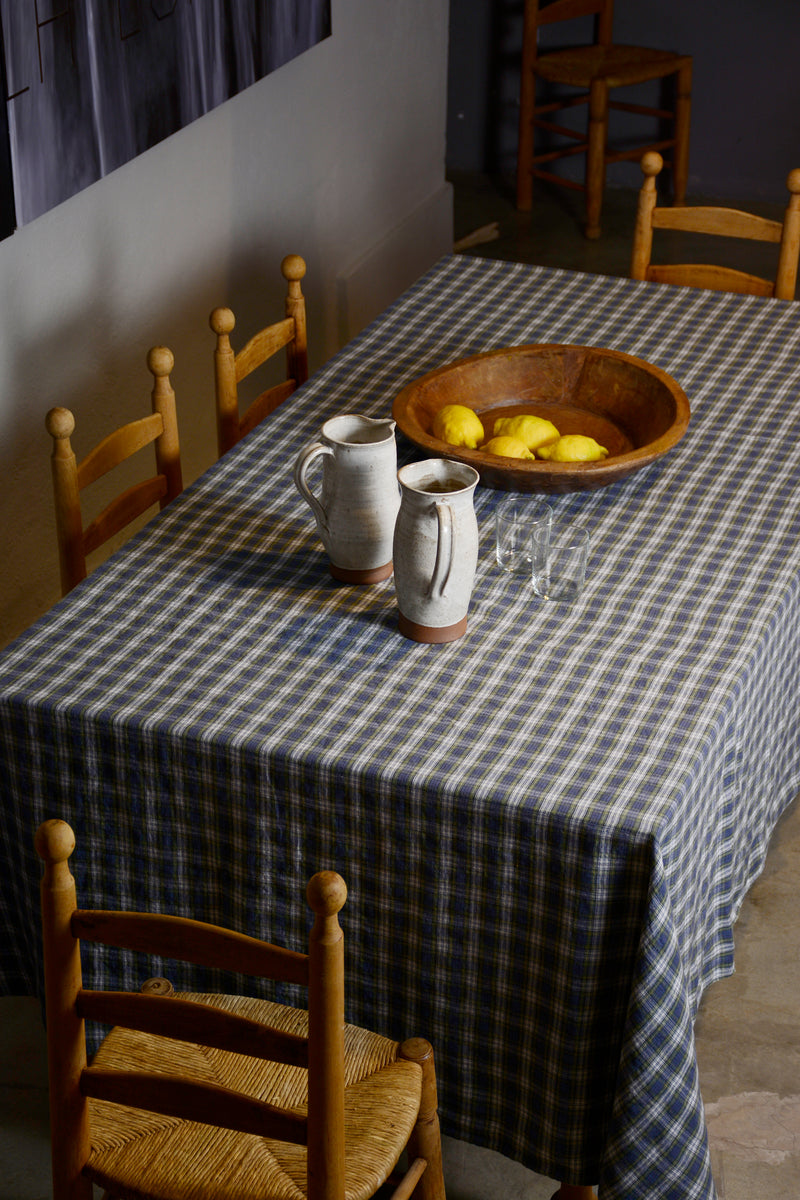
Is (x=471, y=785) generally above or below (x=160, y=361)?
below

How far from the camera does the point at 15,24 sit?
2568 mm

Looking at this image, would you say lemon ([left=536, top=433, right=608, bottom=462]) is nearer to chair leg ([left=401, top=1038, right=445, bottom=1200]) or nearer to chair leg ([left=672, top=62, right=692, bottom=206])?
chair leg ([left=401, top=1038, right=445, bottom=1200])

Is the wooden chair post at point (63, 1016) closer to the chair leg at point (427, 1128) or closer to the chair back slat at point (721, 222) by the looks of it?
the chair leg at point (427, 1128)

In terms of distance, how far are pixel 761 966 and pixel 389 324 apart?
53.4 inches

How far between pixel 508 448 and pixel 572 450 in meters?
0.10

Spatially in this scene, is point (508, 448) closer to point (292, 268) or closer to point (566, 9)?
point (292, 268)

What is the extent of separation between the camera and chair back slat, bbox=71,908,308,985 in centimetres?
127

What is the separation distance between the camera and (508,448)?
2217 millimetres

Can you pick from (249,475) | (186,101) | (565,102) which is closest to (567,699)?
(249,475)

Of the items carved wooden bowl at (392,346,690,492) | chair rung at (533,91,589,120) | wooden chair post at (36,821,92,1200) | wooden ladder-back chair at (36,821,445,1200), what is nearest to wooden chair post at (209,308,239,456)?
carved wooden bowl at (392,346,690,492)

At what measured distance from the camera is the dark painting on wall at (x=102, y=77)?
263cm

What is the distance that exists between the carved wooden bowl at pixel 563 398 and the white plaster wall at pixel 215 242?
2.90ft

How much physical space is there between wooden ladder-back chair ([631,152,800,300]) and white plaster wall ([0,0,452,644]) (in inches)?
40.5

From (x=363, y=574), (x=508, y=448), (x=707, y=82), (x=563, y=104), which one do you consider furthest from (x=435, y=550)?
(x=707, y=82)
